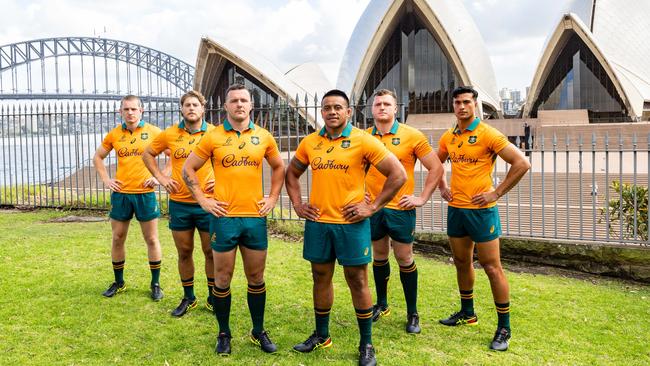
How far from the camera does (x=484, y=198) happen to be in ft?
13.7

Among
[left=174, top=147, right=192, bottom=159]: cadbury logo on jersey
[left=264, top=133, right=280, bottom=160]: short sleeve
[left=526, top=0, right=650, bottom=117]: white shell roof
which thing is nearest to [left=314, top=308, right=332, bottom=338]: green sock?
[left=264, top=133, right=280, bottom=160]: short sleeve

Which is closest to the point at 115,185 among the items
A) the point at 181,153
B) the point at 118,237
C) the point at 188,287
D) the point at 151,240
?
the point at 118,237

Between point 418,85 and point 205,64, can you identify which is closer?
point 205,64

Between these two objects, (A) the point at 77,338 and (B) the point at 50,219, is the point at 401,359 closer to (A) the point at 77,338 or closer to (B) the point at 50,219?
(A) the point at 77,338

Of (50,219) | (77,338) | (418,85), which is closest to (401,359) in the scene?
(77,338)

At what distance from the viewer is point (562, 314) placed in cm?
502

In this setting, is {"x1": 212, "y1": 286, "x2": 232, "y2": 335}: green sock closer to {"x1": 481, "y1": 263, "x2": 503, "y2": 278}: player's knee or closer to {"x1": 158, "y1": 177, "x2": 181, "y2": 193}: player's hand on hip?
{"x1": 158, "y1": 177, "x2": 181, "y2": 193}: player's hand on hip

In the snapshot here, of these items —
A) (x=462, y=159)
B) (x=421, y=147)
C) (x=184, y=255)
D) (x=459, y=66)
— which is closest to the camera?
(x=462, y=159)

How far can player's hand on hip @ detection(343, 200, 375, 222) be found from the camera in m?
3.65

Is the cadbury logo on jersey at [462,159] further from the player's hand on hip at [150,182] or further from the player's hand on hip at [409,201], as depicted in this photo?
the player's hand on hip at [150,182]

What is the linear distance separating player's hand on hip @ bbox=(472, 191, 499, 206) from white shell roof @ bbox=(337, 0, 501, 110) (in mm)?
28007

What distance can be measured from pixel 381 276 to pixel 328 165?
5.26 feet

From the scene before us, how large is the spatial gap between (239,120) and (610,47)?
132 ft

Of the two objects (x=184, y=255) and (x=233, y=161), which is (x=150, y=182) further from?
(x=233, y=161)
